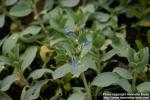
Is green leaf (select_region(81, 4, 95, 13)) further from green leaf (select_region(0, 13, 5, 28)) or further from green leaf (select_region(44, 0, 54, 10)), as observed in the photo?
green leaf (select_region(0, 13, 5, 28))

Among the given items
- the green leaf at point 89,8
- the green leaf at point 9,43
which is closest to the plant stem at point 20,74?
the green leaf at point 9,43

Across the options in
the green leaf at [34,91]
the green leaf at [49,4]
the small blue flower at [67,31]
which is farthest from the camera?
the green leaf at [49,4]

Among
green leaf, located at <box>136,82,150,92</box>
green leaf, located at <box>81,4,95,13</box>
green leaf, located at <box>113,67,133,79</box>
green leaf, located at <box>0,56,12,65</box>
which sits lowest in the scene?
green leaf, located at <box>136,82,150,92</box>

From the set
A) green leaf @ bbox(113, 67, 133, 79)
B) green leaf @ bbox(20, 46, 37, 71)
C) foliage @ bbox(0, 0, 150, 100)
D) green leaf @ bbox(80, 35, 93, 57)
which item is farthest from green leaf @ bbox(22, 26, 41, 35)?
green leaf @ bbox(113, 67, 133, 79)

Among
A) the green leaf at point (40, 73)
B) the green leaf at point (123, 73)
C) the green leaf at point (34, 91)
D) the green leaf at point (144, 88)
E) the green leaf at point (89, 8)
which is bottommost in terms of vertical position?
the green leaf at point (34, 91)

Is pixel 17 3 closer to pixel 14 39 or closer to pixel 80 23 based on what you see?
pixel 14 39

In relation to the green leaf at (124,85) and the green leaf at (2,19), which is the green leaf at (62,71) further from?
the green leaf at (2,19)

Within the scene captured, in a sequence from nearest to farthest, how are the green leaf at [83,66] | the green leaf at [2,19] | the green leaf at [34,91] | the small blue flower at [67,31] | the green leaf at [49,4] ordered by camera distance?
the green leaf at [83,66] → the green leaf at [34,91] → the small blue flower at [67,31] → the green leaf at [2,19] → the green leaf at [49,4]

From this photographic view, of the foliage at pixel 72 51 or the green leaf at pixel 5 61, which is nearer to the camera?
the foliage at pixel 72 51
